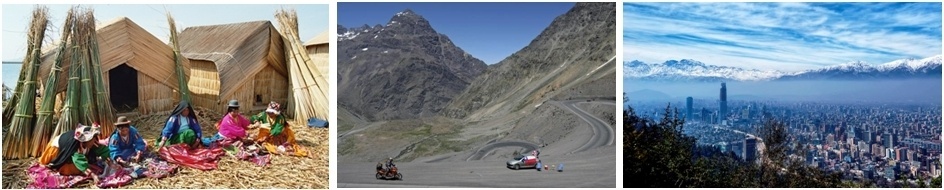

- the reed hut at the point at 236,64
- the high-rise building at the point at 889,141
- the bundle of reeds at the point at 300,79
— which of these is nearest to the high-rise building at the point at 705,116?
the high-rise building at the point at 889,141

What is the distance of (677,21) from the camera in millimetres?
7910

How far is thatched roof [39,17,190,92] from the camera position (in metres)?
6.88

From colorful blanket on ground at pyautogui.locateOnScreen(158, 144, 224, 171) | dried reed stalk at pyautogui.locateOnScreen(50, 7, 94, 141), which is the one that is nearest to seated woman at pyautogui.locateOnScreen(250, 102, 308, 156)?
colorful blanket on ground at pyautogui.locateOnScreen(158, 144, 224, 171)

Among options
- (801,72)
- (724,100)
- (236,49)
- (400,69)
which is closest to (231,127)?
(236,49)

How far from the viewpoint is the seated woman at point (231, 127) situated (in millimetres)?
7363

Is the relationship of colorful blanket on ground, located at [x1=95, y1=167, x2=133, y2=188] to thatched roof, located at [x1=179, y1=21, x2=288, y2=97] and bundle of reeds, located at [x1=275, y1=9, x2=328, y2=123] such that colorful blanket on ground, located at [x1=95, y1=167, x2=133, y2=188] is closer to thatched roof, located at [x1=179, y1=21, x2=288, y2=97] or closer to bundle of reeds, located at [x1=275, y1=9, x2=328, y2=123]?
thatched roof, located at [x1=179, y1=21, x2=288, y2=97]

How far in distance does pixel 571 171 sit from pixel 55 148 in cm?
506

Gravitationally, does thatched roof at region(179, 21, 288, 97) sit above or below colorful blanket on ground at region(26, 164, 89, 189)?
above

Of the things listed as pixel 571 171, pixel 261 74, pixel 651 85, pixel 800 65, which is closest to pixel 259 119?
pixel 261 74

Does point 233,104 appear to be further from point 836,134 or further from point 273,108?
point 836,134

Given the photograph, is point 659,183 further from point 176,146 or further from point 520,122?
point 176,146

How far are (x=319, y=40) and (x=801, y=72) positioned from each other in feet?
17.2

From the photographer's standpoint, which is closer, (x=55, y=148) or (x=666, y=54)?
(x=55, y=148)

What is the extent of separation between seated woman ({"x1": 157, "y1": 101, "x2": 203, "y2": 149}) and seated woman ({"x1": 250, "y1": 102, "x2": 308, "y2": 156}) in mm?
608
